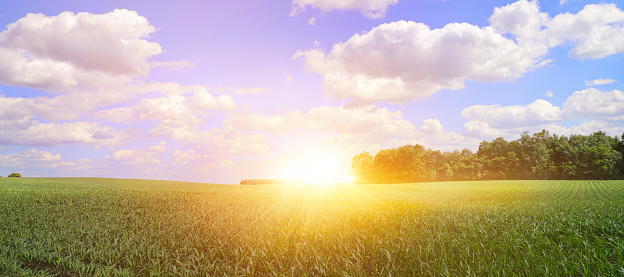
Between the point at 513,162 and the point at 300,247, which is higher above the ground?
the point at 513,162

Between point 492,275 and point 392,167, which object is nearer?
point 492,275

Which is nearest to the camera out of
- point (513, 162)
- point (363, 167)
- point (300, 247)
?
point (300, 247)

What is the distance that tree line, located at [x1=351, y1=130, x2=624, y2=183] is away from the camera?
259ft

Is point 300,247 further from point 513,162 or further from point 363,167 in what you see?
point 513,162

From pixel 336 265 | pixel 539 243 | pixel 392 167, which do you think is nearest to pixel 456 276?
pixel 336 265

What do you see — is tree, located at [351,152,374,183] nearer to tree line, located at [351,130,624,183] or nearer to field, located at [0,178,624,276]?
tree line, located at [351,130,624,183]

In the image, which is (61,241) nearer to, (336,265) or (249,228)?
(249,228)

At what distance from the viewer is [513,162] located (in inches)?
3428

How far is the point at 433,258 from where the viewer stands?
750cm

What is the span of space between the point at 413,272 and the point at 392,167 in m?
83.7

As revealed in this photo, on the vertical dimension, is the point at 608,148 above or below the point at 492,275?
above

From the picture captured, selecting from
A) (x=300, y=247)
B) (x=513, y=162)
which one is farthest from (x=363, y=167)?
(x=300, y=247)

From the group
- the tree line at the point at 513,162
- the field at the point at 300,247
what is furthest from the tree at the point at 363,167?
the field at the point at 300,247

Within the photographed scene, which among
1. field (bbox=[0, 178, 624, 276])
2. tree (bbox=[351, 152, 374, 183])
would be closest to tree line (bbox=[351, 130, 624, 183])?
tree (bbox=[351, 152, 374, 183])
